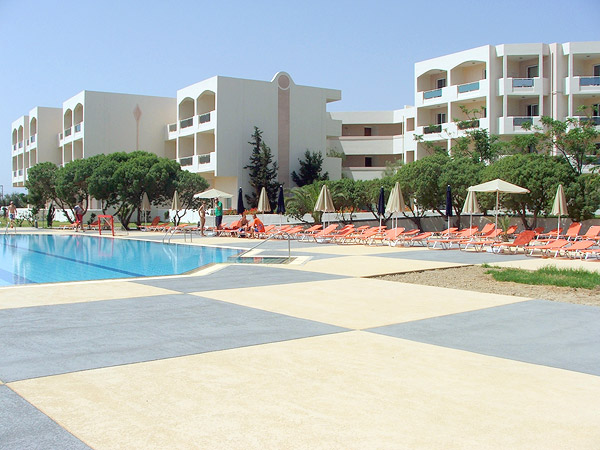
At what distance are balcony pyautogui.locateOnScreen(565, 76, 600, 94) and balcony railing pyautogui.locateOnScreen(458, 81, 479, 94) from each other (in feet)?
18.7

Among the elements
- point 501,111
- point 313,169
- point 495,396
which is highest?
point 501,111

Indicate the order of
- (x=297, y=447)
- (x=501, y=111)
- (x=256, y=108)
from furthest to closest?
(x=256, y=108) → (x=501, y=111) → (x=297, y=447)

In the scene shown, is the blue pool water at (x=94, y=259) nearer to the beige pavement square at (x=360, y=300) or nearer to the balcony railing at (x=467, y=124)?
the beige pavement square at (x=360, y=300)

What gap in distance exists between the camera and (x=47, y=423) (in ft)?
12.9

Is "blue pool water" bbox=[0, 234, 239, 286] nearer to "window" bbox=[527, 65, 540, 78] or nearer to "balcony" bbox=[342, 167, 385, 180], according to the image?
"balcony" bbox=[342, 167, 385, 180]

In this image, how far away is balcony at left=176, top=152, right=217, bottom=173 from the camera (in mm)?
42531

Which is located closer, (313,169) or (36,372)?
(36,372)

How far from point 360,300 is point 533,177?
16.8m

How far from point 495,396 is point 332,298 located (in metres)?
4.97

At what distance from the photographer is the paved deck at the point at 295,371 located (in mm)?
3816

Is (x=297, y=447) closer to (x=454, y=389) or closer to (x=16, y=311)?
(x=454, y=389)

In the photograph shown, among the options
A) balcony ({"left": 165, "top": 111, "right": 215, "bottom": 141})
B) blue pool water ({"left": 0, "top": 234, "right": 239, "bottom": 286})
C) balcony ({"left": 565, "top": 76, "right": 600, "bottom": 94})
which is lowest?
blue pool water ({"left": 0, "top": 234, "right": 239, "bottom": 286})

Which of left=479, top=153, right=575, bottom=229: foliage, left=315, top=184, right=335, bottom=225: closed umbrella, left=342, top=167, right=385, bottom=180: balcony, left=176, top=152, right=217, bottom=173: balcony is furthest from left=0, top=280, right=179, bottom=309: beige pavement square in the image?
left=342, top=167, right=385, bottom=180: balcony

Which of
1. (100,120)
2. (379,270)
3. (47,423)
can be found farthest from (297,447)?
(100,120)
